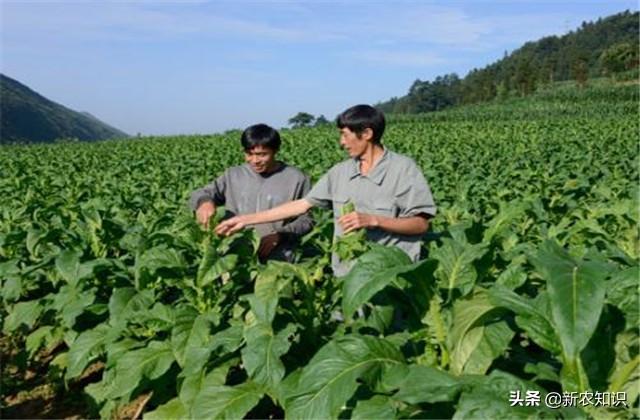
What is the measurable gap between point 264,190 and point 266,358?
1853 mm

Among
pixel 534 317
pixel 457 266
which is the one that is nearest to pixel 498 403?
pixel 534 317

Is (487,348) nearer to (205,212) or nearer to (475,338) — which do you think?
(475,338)

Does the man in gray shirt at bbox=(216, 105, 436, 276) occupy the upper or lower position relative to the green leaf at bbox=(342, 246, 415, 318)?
upper

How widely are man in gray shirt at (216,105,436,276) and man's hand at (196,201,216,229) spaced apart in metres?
0.15

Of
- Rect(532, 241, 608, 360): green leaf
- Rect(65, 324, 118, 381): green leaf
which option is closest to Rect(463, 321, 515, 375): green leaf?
Rect(532, 241, 608, 360): green leaf

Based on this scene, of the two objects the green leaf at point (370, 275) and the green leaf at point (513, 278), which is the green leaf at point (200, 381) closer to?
the green leaf at point (370, 275)

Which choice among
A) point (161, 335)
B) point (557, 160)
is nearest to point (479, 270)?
point (161, 335)

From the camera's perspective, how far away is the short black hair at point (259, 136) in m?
4.48

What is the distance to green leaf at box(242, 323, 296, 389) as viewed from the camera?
290 centimetres

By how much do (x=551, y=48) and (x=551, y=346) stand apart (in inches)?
6515

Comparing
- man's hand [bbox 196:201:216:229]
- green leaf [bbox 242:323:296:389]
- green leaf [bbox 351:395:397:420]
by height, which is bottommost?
green leaf [bbox 351:395:397:420]

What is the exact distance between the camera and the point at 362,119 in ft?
12.3

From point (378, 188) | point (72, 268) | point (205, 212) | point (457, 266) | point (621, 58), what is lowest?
point (72, 268)

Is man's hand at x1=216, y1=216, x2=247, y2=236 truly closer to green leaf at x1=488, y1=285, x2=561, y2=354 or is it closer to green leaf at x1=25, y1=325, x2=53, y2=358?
green leaf at x1=25, y1=325, x2=53, y2=358
